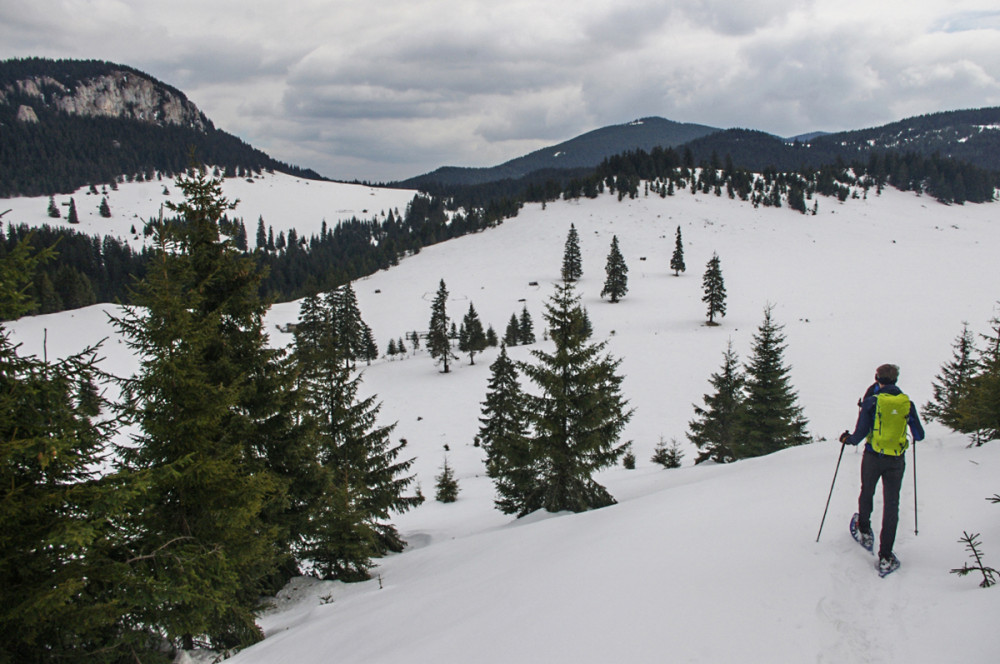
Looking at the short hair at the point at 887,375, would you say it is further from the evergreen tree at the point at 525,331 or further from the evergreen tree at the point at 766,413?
the evergreen tree at the point at 525,331

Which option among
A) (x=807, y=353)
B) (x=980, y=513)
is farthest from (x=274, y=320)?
(x=980, y=513)

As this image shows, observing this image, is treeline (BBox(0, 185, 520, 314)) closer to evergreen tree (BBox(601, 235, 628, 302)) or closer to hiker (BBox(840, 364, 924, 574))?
evergreen tree (BBox(601, 235, 628, 302))

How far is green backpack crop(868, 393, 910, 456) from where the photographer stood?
19.5ft

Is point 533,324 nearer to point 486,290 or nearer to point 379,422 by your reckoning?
point 486,290

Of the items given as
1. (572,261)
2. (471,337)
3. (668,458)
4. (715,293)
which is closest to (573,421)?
(668,458)

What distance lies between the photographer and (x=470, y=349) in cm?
5791

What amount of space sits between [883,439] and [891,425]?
20cm

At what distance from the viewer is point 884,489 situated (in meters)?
5.82

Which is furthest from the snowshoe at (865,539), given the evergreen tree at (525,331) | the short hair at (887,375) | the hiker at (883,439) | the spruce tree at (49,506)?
the evergreen tree at (525,331)

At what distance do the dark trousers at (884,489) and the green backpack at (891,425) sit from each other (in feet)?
0.41

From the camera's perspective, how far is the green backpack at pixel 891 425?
19.5 feet

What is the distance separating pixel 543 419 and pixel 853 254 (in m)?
106

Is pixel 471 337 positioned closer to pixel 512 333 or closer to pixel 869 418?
pixel 512 333

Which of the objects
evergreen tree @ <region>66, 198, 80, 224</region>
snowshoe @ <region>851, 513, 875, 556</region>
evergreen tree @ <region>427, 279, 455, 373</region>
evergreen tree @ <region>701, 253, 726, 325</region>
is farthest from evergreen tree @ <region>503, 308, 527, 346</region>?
evergreen tree @ <region>66, 198, 80, 224</region>
